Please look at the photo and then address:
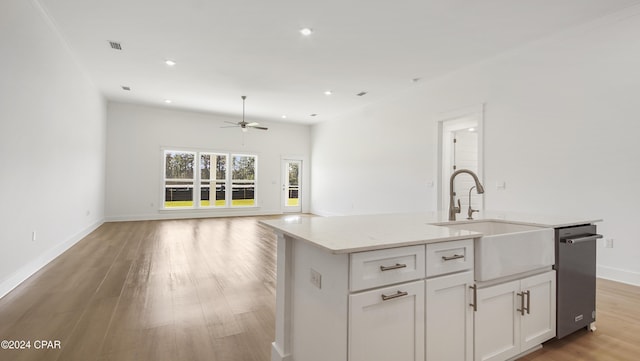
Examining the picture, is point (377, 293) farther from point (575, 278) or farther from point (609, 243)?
point (609, 243)

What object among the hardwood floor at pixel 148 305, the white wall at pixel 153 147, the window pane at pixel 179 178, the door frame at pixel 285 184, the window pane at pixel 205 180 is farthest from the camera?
the door frame at pixel 285 184

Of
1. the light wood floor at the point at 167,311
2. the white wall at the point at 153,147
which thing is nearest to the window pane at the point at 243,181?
the white wall at the point at 153,147

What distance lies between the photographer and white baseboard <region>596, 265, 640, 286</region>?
130 inches

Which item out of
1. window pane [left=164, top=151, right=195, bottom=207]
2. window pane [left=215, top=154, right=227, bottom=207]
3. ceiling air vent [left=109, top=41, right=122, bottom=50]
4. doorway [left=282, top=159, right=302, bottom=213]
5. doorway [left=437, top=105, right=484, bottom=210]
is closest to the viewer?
ceiling air vent [left=109, top=41, right=122, bottom=50]

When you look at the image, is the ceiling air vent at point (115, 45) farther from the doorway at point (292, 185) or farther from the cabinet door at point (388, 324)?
the doorway at point (292, 185)

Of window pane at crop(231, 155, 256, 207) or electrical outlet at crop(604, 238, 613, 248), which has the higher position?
window pane at crop(231, 155, 256, 207)

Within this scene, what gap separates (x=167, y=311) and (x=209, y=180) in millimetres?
7117

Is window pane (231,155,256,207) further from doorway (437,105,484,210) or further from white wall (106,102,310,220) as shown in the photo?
doorway (437,105,484,210)

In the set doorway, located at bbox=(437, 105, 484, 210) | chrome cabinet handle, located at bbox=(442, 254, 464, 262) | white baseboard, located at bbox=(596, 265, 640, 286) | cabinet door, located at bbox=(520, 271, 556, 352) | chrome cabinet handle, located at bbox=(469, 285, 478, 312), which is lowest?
white baseboard, located at bbox=(596, 265, 640, 286)

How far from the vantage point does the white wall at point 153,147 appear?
7984 millimetres

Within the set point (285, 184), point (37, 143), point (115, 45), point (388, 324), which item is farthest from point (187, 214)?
point (388, 324)

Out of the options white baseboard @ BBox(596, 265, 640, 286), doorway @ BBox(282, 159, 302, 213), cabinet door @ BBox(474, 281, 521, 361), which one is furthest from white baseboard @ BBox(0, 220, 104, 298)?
white baseboard @ BBox(596, 265, 640, 286)

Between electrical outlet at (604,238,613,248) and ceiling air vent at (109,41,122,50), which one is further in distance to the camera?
ceiling air vent at (109,41,122,50)

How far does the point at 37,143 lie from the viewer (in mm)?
3580
